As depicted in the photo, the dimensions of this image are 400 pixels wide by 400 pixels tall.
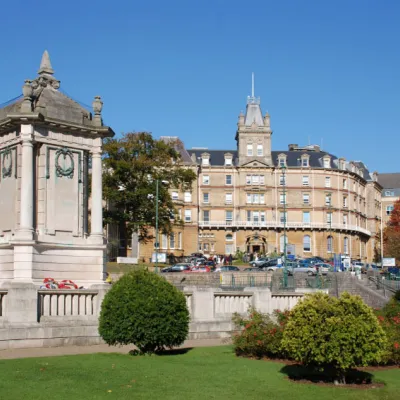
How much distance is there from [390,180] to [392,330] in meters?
142

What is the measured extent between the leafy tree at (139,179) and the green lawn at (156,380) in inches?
2079

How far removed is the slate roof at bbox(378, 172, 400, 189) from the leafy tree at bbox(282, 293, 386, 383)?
143 meters

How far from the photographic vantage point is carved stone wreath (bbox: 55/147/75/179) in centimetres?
2531

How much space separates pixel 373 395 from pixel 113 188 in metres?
60.4

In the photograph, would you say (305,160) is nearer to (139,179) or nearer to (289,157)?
(289,157)

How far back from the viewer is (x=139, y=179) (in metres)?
72.4

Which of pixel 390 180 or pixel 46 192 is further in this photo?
pixel 390 180

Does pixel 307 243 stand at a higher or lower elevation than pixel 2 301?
higher

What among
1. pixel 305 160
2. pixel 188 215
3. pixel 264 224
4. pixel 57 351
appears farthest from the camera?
pixel 305 160

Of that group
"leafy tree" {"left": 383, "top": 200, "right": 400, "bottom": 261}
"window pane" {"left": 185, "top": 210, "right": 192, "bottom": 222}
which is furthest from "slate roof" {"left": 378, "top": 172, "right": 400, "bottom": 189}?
"window pane" {"left": 185, "top": 210, "right": 192, "bottom": 222}

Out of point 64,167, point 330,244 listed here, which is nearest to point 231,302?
point 64,167

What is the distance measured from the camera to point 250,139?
11556cm

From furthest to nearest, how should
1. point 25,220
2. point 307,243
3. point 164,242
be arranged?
point 307,243
point 164,242
point 25,220

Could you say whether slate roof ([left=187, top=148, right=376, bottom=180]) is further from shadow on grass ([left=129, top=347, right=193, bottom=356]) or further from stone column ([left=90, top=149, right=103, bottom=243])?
shadow on grass ([left=129, top=347, right=193, bottom=356])
